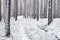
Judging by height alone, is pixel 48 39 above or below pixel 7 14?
below

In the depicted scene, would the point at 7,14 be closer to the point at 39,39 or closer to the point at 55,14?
the point at 39,39

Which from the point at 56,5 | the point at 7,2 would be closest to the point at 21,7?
the point at 56,5

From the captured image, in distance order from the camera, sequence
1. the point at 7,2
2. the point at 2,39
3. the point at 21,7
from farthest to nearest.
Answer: the point at 21,7 < the point at 7,2 < the point at 2,39

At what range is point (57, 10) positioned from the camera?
66.6 feet

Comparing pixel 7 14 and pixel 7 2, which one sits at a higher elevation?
pixel 7 2

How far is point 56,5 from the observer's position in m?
20.9

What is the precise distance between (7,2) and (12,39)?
7.28 feet

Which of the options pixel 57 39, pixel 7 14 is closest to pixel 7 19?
pixel 7 14

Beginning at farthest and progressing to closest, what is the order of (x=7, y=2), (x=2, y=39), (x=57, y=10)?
(x=57, y=10) < (x=7, y=2) < (x=2, y=39)

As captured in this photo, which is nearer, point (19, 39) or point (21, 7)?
point (19, 39)

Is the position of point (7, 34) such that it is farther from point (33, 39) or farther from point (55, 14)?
point (55, 14)

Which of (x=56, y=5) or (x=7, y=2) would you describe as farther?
(x=56, y=5)

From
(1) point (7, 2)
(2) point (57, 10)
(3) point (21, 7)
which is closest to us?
(1) point (7, 2)

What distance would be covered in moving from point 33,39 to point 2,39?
5.40ft
